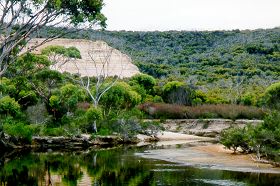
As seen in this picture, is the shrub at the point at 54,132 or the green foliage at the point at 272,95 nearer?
the shrub at the point at 54,132

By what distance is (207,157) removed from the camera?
1521 inches

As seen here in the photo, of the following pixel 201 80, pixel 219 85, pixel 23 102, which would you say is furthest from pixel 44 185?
pixel 201 80

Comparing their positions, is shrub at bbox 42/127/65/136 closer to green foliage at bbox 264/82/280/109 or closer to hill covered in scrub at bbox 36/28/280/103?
green foliage at bbox 264/82/280/109

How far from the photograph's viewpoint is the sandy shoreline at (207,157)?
107ft

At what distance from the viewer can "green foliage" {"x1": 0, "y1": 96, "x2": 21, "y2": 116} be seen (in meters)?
46.8

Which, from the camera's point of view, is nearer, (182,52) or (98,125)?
(98,125)

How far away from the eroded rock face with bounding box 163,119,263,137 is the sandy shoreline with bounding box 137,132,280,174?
1168 centimetres

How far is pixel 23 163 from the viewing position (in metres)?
34.8

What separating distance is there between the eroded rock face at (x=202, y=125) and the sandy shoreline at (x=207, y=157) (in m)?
11.7

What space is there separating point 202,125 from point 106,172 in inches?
1351

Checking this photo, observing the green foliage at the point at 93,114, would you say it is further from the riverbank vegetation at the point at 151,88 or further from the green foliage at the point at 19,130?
the green foliage at the point at 19,130

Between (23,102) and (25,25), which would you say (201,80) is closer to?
(23,102)

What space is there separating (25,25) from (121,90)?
25.9 meters

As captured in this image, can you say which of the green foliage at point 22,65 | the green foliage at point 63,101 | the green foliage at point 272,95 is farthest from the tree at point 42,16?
the green foliage at point 272,95
